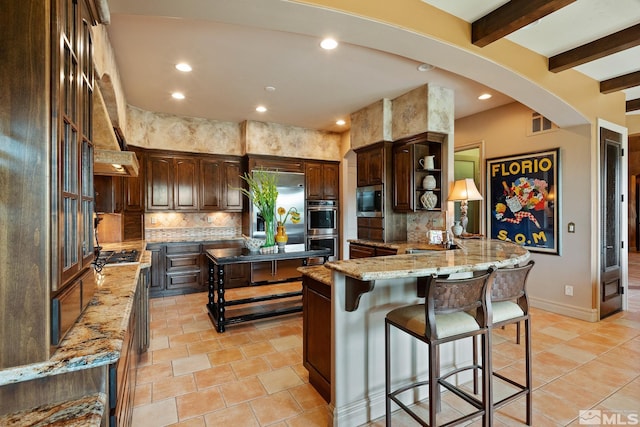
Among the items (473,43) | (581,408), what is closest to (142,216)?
(473,43)

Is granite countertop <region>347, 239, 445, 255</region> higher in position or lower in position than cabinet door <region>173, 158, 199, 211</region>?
lower

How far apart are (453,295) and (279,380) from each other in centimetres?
162

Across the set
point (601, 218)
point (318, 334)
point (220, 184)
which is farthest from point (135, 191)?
point (601, 218)

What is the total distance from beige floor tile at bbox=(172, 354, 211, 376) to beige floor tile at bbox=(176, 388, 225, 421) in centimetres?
37

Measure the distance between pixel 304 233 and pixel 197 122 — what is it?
267 centimetres

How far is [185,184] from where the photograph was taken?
17.5 ft

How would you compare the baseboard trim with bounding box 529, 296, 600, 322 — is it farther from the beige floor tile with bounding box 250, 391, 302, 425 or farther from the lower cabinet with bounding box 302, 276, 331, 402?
the beige floor tile with bounding box 250, 391, 302, 425

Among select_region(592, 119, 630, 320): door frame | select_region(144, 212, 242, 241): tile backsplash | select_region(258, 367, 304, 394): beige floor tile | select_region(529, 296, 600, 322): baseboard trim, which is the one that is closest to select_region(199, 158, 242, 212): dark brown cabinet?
select_region(144, 212, 242, 241): tile backsplash

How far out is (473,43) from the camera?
269cm

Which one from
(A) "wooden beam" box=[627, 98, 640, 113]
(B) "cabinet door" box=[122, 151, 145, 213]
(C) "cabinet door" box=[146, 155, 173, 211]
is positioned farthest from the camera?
(C) "cabinet door" box=[146, 155, 173, 211]

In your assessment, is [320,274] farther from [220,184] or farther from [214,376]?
[220,184]

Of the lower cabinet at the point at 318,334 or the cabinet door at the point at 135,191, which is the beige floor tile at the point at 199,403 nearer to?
the lower cabinet at the point at 318,334

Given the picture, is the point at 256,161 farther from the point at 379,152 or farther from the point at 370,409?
the point at 370,409

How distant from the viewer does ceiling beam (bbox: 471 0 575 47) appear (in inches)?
86.9
